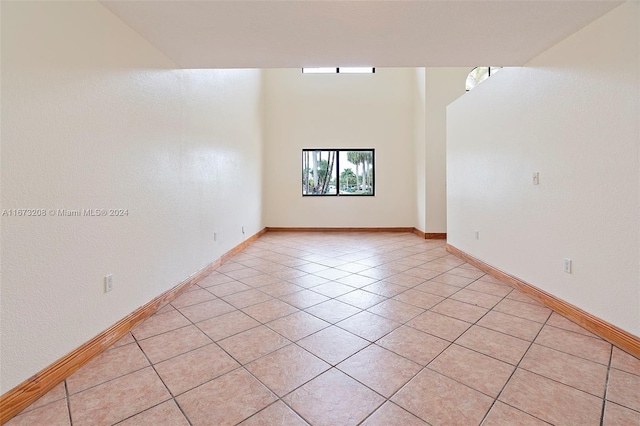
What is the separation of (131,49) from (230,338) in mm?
2150

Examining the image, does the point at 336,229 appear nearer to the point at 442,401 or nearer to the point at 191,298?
the point at 191,298

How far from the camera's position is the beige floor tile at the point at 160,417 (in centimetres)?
123

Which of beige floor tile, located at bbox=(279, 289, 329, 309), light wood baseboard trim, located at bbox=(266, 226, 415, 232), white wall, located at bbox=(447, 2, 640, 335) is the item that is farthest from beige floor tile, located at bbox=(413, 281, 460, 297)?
light wood baseboard trim, located at bbox=(266, 226, 415, 232)

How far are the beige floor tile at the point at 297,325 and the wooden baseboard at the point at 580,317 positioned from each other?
183 centimetres

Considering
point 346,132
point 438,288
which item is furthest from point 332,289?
point 346,132

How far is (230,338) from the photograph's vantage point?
6.41ft

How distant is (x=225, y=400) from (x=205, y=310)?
1183 mm

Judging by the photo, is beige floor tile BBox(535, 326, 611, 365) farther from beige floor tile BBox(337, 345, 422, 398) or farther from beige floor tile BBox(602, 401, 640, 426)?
beige floor tile BBox(337, 345, 422, 398)

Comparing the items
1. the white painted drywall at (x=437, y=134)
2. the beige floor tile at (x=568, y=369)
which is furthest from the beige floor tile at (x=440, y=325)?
the white painted drywall at (x=437, y=134)

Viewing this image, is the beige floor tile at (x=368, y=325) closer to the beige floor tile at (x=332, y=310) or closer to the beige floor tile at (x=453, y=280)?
the beige floor tile at (x=332, y=310)

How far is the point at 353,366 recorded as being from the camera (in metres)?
1.63

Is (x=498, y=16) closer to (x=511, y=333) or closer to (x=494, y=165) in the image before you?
(x=494, y=165)

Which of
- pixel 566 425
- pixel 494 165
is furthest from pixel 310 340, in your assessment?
pixel 494 165

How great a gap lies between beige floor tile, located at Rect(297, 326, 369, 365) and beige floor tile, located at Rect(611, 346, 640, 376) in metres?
1.38
